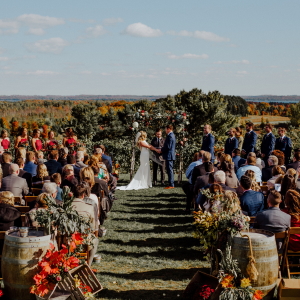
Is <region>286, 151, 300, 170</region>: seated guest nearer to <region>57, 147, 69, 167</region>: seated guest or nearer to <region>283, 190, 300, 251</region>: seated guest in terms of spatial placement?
<region>283, 190, 300, 251</region>: seated guest

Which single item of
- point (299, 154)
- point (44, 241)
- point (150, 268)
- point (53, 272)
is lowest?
point (150, 268)

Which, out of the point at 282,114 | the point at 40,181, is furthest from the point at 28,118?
the point at 282,114

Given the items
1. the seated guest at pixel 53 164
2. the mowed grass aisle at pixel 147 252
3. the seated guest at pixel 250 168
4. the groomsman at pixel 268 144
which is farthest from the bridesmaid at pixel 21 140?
the groomsman at pixel 268 144

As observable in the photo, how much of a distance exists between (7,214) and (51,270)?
1484 millimetres

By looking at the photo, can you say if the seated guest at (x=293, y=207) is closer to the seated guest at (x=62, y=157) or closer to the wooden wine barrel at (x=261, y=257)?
the wooden wine barrel at (x=261, y=257)

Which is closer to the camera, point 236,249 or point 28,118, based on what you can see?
point 236,249

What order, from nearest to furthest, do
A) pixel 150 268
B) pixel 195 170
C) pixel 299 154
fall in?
pixel 150 268 → pixel 195 170 → pixel 299 154

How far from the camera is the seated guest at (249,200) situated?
6902 mm

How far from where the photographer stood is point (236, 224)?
475 centimetres

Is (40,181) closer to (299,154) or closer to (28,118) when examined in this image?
(299,154)

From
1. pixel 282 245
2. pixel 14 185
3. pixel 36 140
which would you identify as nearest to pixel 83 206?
pixel 14 185

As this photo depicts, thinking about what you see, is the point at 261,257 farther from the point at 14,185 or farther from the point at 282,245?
the point at 14,185

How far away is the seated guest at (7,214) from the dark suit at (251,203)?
11.6ft

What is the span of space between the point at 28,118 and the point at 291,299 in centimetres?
4640
